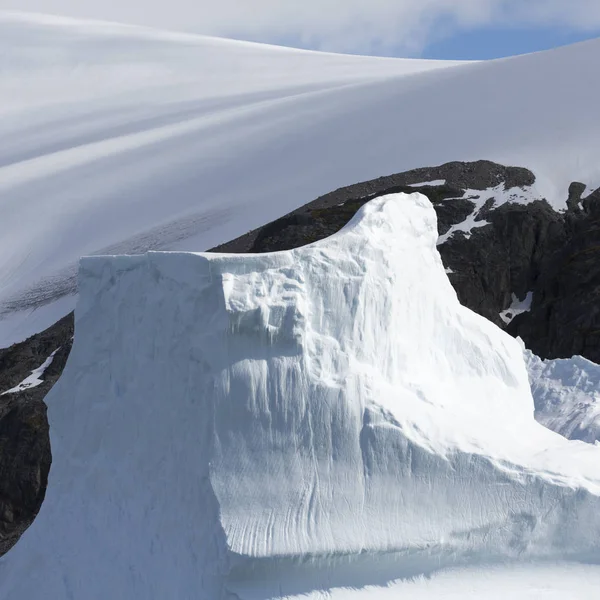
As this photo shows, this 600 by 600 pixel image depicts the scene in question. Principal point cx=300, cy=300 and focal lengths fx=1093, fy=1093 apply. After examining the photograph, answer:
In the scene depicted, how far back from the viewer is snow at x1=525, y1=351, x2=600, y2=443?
17.7 m

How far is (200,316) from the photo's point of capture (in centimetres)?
1325

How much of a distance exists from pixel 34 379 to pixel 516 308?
16246 millimetres

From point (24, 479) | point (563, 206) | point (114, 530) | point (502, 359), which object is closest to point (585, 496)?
point (502, 359)

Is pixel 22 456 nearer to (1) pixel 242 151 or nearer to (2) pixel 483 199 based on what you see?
(2) pixel 483 199

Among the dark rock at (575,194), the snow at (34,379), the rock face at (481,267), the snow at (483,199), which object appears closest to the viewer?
the rock face at (481,267)

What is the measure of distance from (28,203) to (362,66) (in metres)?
46.3

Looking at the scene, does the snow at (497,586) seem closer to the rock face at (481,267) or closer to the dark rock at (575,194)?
the rock face at (481,267)

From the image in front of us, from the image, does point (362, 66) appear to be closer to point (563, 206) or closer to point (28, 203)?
point (28, 203)

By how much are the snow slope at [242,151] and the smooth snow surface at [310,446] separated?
98.8 ft

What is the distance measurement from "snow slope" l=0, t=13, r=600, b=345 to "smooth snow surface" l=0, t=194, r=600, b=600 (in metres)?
30.1

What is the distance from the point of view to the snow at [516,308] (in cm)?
3634

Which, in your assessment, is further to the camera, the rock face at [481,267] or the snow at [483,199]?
the snow at [483,199]

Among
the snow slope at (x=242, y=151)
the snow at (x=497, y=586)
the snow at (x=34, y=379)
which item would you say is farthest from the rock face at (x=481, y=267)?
the snow at (x=497, y=586)

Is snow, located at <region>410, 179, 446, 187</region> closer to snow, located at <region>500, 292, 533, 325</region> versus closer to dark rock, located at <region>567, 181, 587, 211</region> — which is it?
dark rock, located at <region>567, 181, 587, 211</region>
